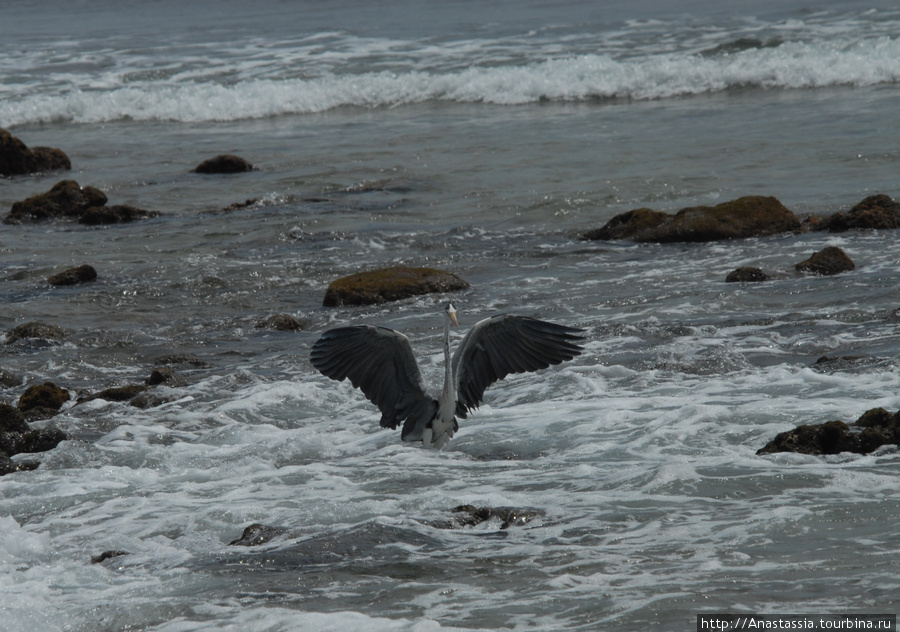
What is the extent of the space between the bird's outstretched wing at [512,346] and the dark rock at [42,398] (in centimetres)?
284

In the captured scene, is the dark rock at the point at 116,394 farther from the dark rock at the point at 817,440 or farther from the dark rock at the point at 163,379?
the dark rock at the point at 817,440

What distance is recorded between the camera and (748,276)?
9.18m

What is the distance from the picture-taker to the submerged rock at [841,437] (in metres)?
5.62

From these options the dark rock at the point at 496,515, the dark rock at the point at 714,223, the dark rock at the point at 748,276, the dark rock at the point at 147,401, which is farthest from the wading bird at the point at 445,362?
Answer: the dark rock at the point at 714,223

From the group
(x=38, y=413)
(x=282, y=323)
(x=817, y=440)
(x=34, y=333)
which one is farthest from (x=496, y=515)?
(x=34, y=333)

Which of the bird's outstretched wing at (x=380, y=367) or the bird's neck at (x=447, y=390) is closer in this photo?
the bird's neck at (x=447, y=390)

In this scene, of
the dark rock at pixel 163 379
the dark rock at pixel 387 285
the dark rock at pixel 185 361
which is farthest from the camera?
the dark rock at pixel 387 285

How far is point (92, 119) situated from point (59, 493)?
19.3 metres

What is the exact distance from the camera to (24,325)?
877cm

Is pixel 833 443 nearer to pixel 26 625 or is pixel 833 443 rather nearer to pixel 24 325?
pixel 26 625

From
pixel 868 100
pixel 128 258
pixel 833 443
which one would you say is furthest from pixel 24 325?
pixel 868 100

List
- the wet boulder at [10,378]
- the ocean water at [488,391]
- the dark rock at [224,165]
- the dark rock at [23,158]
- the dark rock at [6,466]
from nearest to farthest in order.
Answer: the ocean water at [488,391] < the dark rock at [6,466] < the wet boulder at [10,378] < the dark rock at [224,165] < the dark rock at [23,158]

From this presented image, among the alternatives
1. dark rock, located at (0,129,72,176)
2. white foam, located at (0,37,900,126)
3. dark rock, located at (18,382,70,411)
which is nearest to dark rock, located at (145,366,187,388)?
dark rock, located at (18,382,70,411)

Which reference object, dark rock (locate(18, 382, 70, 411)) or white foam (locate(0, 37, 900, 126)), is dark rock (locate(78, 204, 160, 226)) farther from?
white foam (locate(0, 37, 900, 126))
